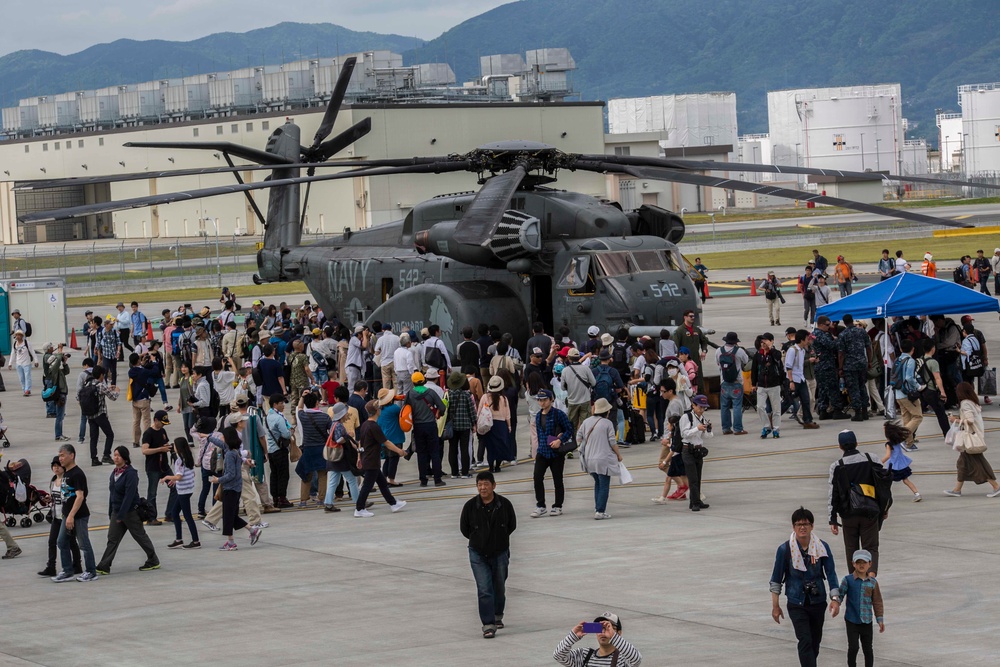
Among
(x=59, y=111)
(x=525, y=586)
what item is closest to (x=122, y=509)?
(x=525, y=586)

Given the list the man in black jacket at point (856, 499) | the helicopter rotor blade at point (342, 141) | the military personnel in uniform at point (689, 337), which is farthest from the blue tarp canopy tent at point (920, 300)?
the helicopter rotor blade at point (342, 141)

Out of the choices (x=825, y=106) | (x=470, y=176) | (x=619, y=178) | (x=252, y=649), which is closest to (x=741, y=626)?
(x=252, y=649)

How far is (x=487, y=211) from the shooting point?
67.8 ft

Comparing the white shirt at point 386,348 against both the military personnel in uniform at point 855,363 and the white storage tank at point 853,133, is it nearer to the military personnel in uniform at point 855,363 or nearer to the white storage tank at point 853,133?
the military personnel in uniform at point 855,363

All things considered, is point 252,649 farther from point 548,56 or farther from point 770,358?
point 548,56

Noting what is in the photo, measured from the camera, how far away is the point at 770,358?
19.6 metres

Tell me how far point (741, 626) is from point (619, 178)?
326ft

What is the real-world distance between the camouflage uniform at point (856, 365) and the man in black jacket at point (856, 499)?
30.4 ft

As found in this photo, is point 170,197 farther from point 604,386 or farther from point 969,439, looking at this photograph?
point 969,439

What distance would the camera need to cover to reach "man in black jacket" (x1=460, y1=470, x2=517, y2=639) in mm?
10469

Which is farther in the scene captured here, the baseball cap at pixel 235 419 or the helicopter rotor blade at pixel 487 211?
the helicopter rotor blade at pixel 487 211

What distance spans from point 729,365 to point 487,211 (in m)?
4.49

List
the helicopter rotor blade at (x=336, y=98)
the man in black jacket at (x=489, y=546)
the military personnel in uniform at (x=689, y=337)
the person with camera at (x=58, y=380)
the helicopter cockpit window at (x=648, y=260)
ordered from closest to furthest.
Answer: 1. the man in black jacket at (x=489, y=546)
2. the military personnel in uniform at (x=689, y=337)
3. the person with camera at (x=58, y=380)
4. the helicopter cockpit window at (x=648, y=260)
5. the helicopter rotor blade at (x=336, y=98)

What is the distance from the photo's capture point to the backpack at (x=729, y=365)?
64.0 feet
